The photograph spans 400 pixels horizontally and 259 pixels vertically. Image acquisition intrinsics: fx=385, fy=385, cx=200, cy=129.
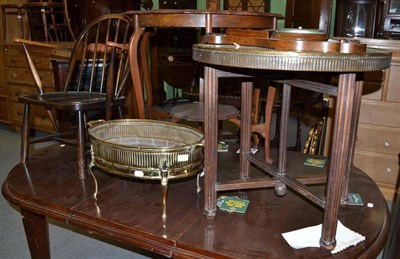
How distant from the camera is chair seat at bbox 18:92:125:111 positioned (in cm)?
168

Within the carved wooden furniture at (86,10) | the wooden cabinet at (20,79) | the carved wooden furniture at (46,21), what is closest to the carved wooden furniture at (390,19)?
the carved wooden furniture at (86,10)

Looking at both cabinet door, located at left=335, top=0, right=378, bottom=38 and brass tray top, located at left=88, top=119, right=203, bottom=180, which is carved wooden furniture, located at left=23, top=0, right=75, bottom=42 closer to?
brass tray top, located at left=88, top=119, right=203, bottom=180

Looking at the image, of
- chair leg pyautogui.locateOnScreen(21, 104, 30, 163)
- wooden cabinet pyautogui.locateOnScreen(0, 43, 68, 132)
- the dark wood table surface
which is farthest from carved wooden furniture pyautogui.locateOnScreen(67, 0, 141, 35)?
the dark wood table surface

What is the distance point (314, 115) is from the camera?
4.45 meters

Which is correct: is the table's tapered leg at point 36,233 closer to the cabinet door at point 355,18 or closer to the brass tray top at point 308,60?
the brass tray top at point 308,60

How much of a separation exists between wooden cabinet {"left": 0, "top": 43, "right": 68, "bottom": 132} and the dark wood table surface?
76.2 inches

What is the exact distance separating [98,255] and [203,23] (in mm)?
1198

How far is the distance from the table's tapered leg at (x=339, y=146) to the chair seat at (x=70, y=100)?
3.57 feet

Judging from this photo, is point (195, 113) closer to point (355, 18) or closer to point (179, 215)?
point (179, 215)

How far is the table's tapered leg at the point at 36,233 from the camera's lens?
1527 mm

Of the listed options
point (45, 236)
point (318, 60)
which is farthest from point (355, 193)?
point (45, 236)

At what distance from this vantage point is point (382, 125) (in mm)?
2350

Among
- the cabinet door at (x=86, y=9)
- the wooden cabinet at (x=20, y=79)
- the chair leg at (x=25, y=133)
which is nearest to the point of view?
the chair leg at (x=25, y=133)

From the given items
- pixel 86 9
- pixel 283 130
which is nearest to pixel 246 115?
pixel 283 130
